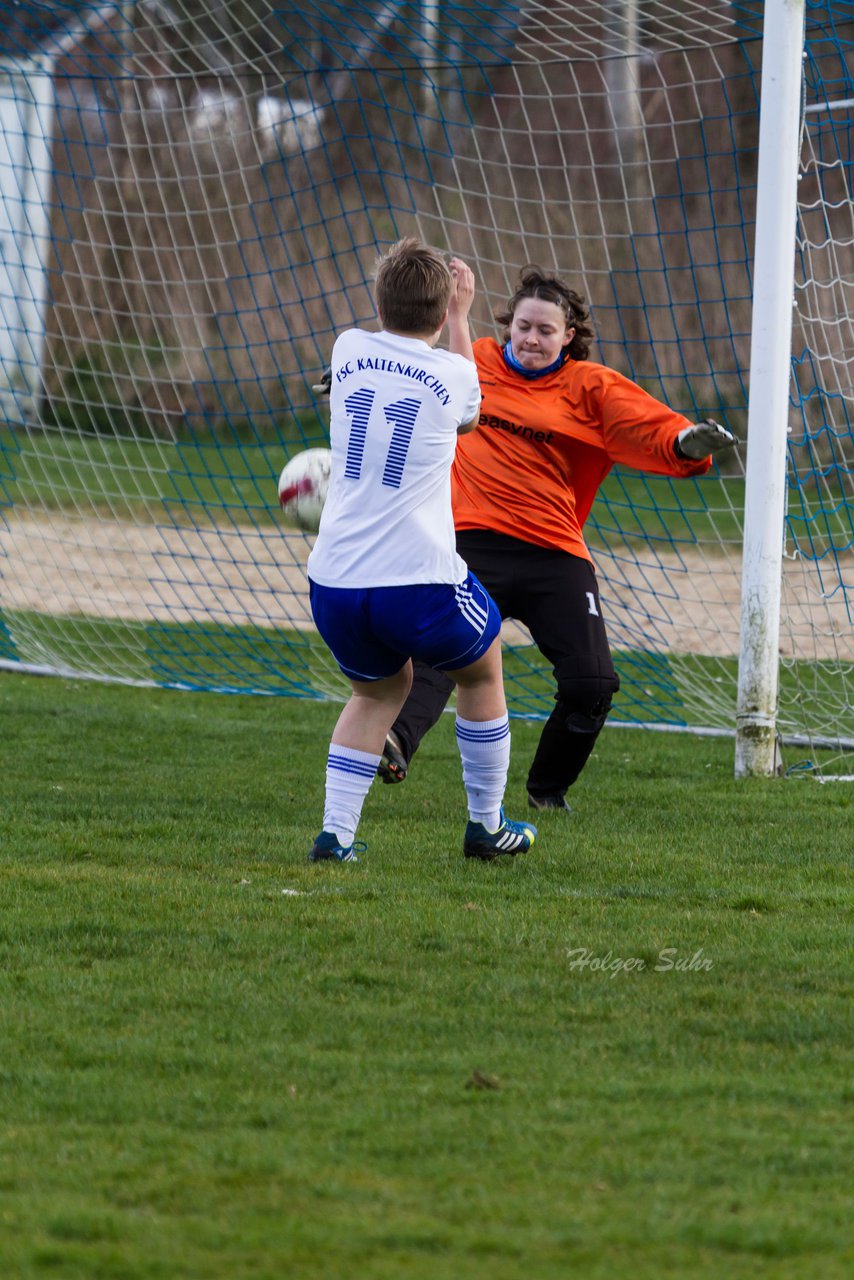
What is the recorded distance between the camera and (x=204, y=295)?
51.5ft

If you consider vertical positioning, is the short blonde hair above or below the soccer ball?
above

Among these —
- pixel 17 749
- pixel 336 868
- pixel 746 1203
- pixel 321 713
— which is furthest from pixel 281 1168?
pixel 321 713

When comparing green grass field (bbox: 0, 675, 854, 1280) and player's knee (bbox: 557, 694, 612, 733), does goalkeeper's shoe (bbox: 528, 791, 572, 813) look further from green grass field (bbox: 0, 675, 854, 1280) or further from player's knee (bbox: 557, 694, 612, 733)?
player's knee (bbox: 557, 694, 612, 733)

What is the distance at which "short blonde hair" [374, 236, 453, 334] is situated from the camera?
→ 428 centimetres

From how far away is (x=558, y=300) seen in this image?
17.8ft

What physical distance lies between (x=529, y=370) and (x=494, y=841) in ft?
5.62

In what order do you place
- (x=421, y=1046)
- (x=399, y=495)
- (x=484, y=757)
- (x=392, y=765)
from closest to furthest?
(x=421, y=1046), (x=399, y=495), (x=484, y=757), (x=392, y=765)

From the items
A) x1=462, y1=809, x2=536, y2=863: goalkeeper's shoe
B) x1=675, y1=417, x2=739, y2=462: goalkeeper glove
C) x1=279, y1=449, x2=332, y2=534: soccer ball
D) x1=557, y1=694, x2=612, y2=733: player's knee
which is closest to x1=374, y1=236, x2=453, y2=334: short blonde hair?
x1=279, y1=449, x2=332, y2=534: soccer ball

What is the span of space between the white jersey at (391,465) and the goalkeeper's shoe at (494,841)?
788 millimetres

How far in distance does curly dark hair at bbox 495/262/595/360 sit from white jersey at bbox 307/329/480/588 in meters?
1.20

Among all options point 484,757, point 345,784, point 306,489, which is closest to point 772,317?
point 306,489

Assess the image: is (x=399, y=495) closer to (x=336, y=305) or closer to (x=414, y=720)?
(x=414, y=720)

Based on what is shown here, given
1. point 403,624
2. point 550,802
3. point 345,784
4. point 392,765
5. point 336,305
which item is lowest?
point 550,802

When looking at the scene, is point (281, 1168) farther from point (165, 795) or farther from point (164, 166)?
point (164, 166)
